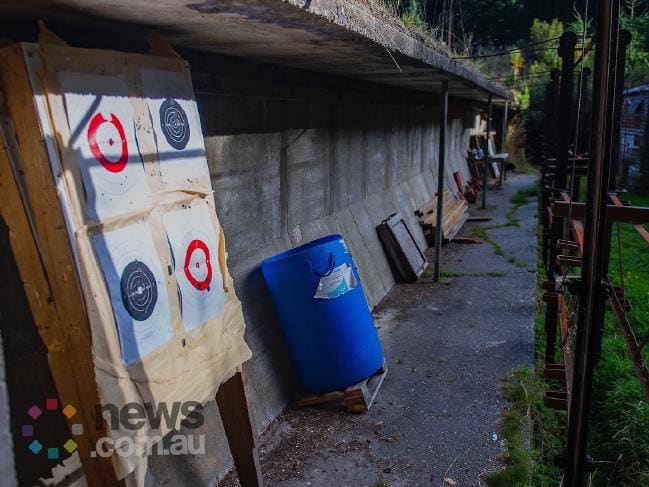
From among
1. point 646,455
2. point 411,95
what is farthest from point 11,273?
point 411,95

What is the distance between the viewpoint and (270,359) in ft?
13.1

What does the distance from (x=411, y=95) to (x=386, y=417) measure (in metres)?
6.41

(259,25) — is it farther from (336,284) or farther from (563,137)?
(563,137)

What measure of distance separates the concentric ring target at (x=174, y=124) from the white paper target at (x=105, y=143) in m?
0.21

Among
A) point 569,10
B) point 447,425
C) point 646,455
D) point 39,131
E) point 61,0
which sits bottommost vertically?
point 646,455

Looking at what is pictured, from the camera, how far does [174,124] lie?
239 centimetres

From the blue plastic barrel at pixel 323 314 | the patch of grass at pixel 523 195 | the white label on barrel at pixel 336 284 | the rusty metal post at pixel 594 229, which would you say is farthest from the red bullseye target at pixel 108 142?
the patch of grass at pixel 523 195

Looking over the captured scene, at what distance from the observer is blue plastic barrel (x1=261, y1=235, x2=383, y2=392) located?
3740 mm

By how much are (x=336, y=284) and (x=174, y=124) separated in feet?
5.84

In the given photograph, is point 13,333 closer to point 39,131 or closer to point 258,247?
point 39,131

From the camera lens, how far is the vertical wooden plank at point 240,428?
9.08 ft

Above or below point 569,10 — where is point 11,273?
below

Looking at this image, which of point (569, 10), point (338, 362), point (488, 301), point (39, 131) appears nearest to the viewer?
point (39, 131)

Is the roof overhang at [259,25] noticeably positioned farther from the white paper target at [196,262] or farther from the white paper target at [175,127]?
the white paper target at [196,262]
